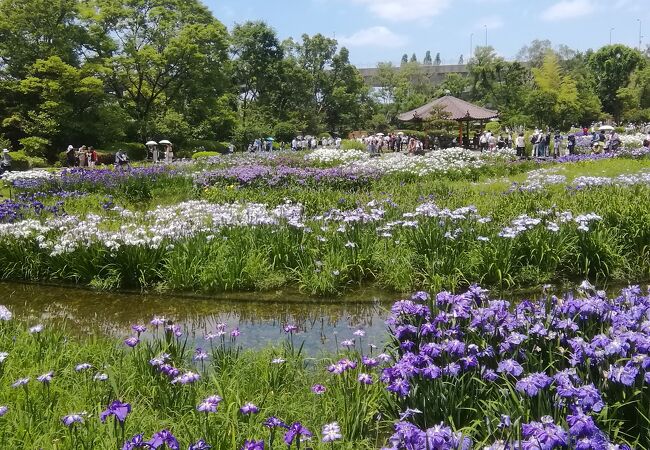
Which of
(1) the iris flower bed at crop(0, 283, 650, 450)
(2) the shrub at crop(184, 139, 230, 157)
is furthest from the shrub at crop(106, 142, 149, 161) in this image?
(1) the iris flower bed at crop(0, 283, 650, 450)

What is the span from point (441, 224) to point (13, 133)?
30.0 m

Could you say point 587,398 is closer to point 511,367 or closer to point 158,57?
point 511,367

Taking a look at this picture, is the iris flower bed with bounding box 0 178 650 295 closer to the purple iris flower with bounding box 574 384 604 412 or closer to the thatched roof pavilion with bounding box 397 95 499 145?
the purple iris flower with bounding box 574 384 604 412

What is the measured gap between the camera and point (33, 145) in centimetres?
2720

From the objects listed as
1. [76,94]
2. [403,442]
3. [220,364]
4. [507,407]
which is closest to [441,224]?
[220,364]

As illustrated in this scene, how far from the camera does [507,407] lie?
2551mm

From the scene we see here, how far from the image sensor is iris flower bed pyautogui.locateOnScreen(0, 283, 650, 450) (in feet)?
7.23

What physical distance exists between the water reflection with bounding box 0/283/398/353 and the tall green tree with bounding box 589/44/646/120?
67.3 meters

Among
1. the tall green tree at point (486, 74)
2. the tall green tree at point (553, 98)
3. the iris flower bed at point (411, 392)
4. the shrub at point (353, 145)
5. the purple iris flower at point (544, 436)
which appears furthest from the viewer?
the tall green tree at point (486, 74)

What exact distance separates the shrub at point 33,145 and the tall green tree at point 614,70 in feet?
199

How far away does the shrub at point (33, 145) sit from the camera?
89.2 ft

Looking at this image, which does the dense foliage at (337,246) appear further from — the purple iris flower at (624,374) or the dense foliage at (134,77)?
the dense foliage at (134,77)

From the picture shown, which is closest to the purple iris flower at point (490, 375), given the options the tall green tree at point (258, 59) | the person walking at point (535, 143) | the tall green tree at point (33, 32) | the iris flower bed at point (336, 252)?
the iris flower bed at point (336, 252)

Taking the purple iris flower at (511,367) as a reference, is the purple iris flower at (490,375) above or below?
below
